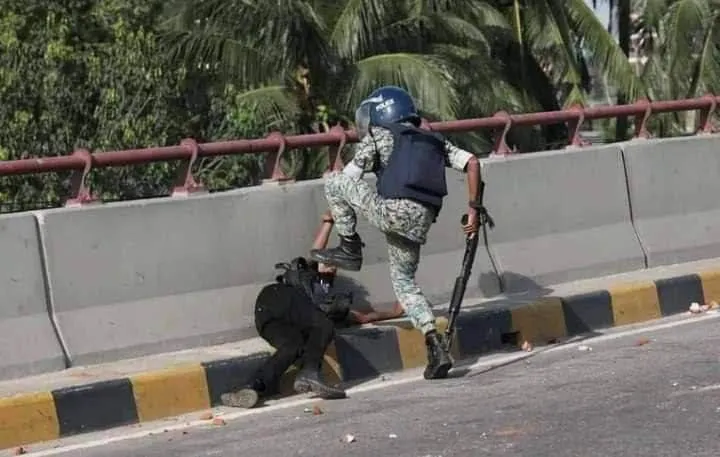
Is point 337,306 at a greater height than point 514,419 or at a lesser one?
greater

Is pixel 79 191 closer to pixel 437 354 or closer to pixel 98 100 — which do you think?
pixel 437 354

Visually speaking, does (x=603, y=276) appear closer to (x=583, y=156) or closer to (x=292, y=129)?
(x=583, y=156)

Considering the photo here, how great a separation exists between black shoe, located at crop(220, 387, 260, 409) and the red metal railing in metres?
1.37

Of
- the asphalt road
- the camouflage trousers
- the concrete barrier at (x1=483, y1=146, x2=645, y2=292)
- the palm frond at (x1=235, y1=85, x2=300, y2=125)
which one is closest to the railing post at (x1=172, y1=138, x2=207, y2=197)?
the camouflage trousers

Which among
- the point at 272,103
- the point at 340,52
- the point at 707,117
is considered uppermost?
the point at 340,52

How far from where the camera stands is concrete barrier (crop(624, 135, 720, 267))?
11.4 metres

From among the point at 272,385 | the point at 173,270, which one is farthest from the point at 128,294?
the point at 272,385

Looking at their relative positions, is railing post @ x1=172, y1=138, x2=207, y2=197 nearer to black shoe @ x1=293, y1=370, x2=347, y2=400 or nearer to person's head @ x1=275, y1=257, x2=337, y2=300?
person's head @ x1=275, y1=257, x2=337, y2=300

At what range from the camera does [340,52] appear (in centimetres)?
2091

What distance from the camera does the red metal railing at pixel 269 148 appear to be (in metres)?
8.36

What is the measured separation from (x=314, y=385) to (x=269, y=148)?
172 cm

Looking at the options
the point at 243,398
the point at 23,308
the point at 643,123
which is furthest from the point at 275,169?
the point at 643,123

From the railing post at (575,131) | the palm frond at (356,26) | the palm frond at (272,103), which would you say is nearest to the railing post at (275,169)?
the railing post at (575,131)

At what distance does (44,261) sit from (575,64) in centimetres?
2038
